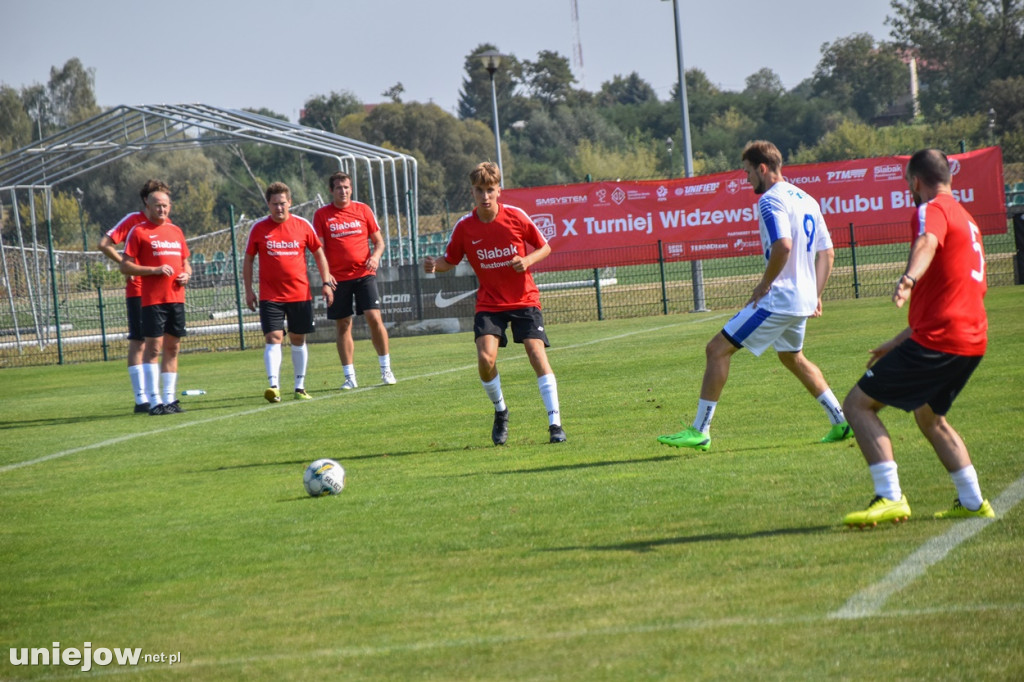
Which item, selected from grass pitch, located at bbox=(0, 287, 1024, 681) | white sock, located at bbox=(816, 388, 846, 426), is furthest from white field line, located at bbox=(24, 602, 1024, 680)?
white sock, located at bbox=(816, 388, 846, 426)

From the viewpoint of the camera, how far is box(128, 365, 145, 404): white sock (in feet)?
45.4

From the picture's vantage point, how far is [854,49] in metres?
112

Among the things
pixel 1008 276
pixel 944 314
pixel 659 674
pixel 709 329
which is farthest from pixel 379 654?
pixel 1008 276

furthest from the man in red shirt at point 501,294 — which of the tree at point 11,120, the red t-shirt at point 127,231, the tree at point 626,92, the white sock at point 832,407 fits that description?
the tree at point 626,92

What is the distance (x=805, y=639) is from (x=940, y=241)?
2.16 m

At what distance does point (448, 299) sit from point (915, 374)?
1958cm

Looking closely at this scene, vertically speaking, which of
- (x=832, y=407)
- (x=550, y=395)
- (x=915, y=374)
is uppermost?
(x=915, y=374)

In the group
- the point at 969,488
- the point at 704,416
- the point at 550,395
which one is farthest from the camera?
the point at 550,395

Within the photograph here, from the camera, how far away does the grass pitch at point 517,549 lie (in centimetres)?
430

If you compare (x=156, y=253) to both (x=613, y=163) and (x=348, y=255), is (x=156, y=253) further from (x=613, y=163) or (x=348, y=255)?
(x=613, y=163)

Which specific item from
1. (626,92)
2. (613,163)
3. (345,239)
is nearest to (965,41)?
(613,163)

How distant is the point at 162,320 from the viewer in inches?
531

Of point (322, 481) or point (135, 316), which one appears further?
point (135, 316)

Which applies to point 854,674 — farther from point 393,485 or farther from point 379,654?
point 393,485
